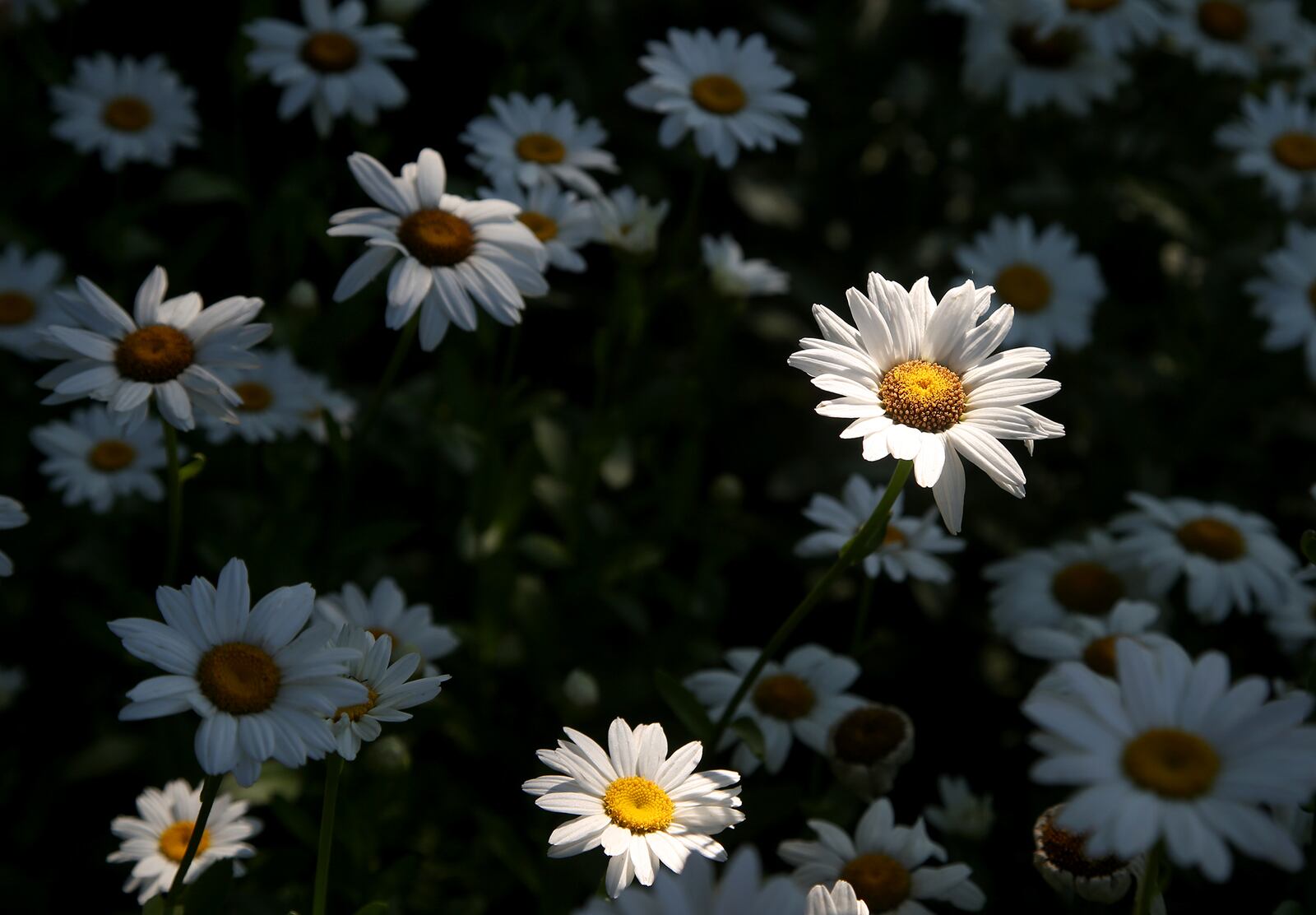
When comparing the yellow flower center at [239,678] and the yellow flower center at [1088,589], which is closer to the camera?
the yellow flower center at [239,678]

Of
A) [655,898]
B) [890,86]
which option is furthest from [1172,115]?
[655,898]

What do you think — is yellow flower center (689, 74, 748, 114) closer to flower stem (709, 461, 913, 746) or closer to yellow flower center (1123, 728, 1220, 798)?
flower stem (709, 461, 913, 746)

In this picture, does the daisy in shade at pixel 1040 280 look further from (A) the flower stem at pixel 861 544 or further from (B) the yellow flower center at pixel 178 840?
(B) the yellow flower center at pixel 178 840

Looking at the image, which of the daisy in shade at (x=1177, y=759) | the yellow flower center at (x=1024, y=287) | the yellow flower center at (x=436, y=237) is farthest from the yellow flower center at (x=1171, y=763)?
the yellow flower center at (x=1024, y=287)

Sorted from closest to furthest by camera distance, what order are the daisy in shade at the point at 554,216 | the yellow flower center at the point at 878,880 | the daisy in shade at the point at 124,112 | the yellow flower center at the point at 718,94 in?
the yellow flower center at the point at 878,880 < the daisy in shade at the point at 554,216 < the yellow flower center at the point at 718,94 < the daisy in shade at the point at 124,112

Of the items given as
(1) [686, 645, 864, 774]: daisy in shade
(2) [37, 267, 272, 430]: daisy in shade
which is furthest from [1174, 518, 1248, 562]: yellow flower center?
(2) [37, 267, 272, 430]: daisy in shade

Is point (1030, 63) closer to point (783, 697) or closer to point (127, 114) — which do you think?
point (783, 697)

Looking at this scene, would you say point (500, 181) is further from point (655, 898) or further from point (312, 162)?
point (655, 898)
